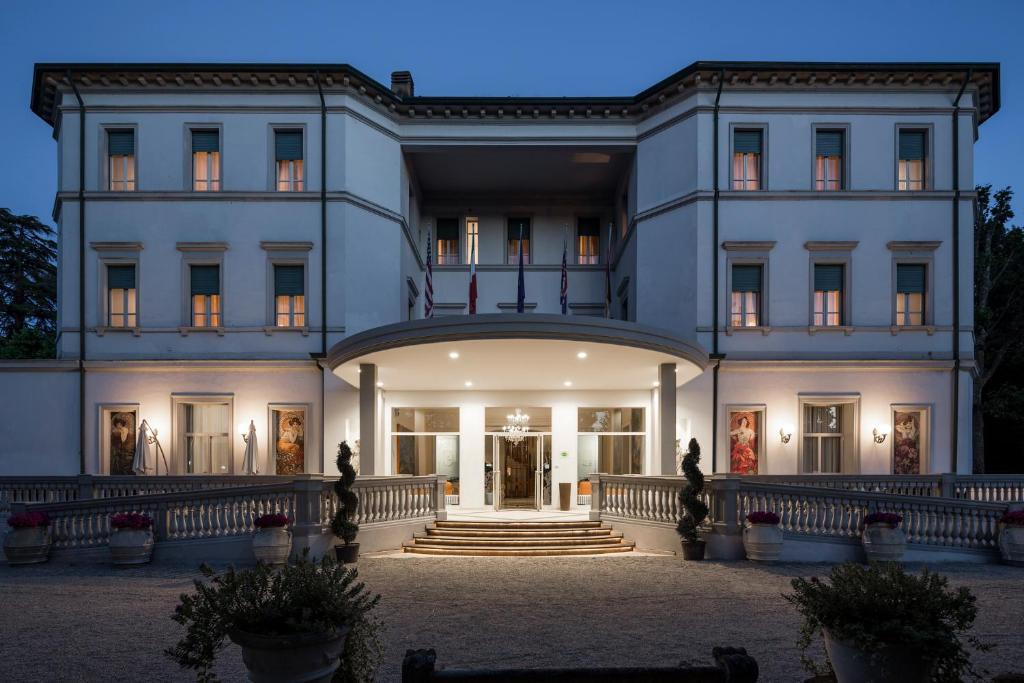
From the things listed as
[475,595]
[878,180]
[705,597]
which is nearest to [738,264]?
[878,180]

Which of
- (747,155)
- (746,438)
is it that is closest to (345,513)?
(746,438)

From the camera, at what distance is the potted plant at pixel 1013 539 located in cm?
1363

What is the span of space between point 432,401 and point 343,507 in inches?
282

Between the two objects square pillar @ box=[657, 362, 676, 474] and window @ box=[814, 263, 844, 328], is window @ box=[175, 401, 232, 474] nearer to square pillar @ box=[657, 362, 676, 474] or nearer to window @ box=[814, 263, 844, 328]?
square pillar @ box=[657, 362, 676, 474]

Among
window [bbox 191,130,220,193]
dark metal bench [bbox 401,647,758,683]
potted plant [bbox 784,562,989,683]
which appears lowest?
dark metal bench [bbox 401,647,758,683]

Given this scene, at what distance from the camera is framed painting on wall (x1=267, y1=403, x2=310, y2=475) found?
20.5 meters

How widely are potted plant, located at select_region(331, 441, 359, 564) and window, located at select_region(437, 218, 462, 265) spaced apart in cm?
1432

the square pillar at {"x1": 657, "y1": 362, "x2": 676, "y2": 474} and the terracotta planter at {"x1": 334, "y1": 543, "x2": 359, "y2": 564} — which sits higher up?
the square pillar at {"x1": 657, "y1": 362, "x2": 676, "y2": 474}

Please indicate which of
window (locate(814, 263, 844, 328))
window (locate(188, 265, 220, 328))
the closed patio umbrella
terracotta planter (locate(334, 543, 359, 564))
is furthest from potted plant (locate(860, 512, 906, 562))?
window (locate(188, 265, 220, 328))

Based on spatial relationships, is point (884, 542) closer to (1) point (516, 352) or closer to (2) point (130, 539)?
(1) point (516, 352)

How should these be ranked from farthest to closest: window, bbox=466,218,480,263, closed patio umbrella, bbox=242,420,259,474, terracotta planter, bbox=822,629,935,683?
window, bbox=466,218,480,263 < closed patio umbrella, bbox=242,420,259,474 < terracotta planter, bbox=822,629,935,683

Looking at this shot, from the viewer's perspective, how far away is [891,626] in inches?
196

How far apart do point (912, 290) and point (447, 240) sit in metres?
16.3

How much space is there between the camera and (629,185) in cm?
2409
